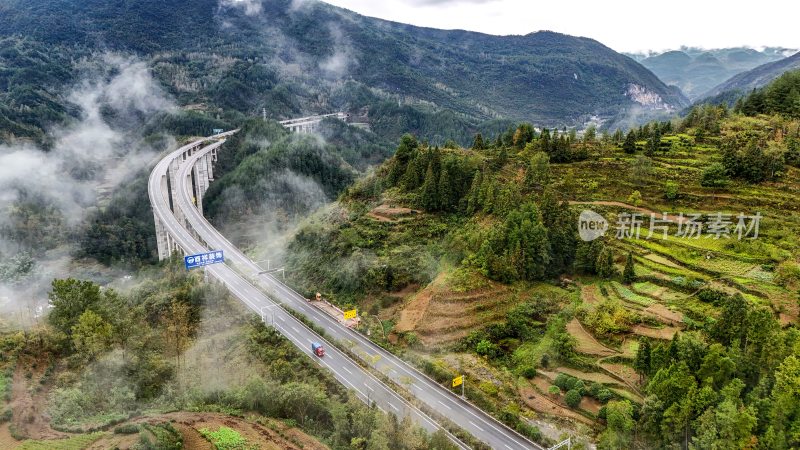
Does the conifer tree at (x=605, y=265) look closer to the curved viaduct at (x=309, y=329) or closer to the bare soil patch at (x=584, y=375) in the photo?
the bare soil patch at (x=584, y=375)

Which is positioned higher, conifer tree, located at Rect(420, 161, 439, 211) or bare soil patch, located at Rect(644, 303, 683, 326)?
conifer tree, located at Rect(420, 161, 439, 211)

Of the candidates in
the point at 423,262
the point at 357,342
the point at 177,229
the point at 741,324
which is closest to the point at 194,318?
the point at 357,342

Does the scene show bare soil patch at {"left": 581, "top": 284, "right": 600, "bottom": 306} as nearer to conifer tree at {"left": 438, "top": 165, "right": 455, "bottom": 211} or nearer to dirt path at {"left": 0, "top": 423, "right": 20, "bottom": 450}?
conifer tree at {"left": 438, "top": 165, "right": 455, "bottom": 211}

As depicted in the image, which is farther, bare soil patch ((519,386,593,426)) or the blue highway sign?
the blue highway sign

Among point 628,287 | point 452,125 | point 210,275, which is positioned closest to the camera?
point 628,287

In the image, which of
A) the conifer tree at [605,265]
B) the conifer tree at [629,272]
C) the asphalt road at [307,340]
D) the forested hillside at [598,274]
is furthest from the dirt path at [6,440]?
the conifer tree at [629,272]

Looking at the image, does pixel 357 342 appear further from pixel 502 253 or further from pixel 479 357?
pixel 502 253

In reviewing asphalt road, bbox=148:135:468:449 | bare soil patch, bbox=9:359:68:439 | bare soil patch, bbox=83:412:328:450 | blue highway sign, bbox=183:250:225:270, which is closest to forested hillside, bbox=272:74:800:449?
asphalt road, bbox=148:135:468:449
